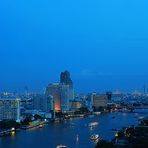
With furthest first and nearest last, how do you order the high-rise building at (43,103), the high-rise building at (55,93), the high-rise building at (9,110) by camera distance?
the high-rise building at (55,93) < the high-rise building at (43,103) < the high-rise building at (9,110)

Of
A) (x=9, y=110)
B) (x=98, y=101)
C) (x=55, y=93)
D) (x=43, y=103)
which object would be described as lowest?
(x=9, y=110)

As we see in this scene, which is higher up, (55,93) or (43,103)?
(55,93)

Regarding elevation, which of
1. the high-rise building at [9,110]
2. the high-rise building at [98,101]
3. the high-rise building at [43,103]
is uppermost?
the high-rise building at [98,101]

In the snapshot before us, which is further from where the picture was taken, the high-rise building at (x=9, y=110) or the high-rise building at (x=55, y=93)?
the high-rise building at (x=55, y=93)

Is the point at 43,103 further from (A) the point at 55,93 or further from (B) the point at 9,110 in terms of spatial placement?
(B) the point at 9,110

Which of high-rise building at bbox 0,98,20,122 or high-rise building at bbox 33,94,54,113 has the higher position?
high-rise building at bbox 33,94,54,113

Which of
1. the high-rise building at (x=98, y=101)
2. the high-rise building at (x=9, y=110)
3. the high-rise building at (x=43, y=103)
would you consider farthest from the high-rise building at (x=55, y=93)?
the high-rise building at (x=9, y=110)

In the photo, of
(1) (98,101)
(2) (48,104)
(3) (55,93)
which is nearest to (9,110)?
(2) (48,104)

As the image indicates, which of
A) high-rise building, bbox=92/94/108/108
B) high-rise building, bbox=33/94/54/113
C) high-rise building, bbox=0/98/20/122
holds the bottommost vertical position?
high-rise building, bbox=0/98/20/122

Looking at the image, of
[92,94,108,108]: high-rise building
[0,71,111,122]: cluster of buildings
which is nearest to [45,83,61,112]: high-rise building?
[0,71,111,122]: cluster of buildings

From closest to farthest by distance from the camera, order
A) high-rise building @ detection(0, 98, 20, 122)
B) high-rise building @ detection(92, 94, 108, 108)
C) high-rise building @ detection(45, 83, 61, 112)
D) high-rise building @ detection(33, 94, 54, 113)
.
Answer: high-rise building @ detection(0, 98, 20, 122), high-rise building @ detection(33, 94, 54, 113), high-rise building @ detection(45, 83, 61, 112), high-rise building @ detection(92, 94, 108, 108)

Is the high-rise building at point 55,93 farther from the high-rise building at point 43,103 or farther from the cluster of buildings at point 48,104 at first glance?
the high-rise building at point 43,103

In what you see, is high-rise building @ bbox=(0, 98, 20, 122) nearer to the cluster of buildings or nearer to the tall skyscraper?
the cluster of buildings

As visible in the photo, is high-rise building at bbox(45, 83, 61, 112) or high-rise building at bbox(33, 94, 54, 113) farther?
high-rise building at bbox(45, 83, 61, 112)
